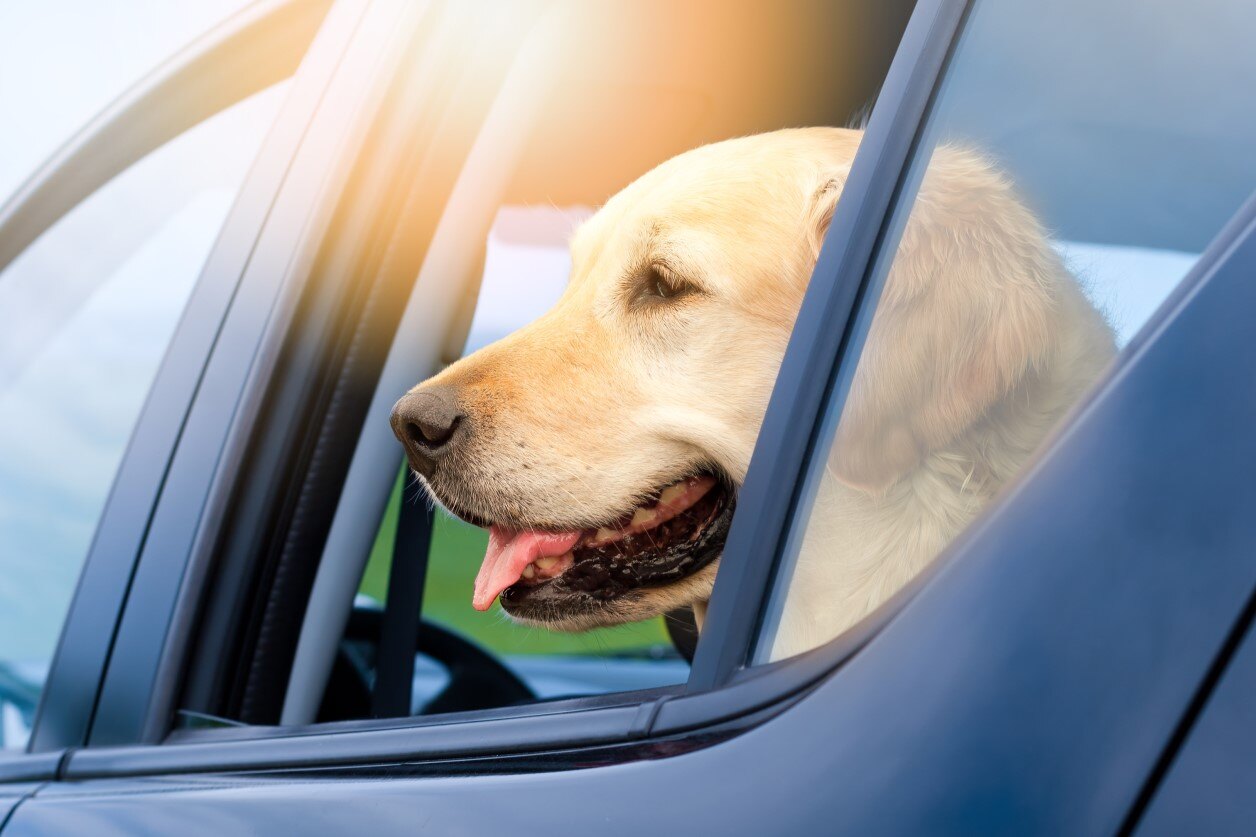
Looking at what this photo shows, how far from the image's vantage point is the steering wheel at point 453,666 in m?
3.14

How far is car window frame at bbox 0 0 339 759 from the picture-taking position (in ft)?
5.89

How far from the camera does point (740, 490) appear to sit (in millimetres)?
1277

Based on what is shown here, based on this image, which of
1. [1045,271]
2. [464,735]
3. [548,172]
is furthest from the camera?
[548,172]

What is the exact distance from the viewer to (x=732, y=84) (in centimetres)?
266

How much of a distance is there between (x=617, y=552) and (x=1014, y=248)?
813 mm

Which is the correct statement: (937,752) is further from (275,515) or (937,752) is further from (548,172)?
(548,172)

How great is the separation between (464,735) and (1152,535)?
0.73 m

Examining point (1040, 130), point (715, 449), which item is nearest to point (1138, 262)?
point (1040, 130)

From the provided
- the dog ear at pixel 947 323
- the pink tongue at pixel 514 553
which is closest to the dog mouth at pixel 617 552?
the pink tongue at pixel 514 553

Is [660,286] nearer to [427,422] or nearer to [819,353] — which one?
[427,422]

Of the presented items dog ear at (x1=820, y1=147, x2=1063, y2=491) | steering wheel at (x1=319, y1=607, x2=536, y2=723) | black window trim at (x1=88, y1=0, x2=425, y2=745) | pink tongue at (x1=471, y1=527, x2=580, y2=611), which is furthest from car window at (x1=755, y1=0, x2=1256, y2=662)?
steering wheel at (x1=319, y1=607, x2=536, y2=723)

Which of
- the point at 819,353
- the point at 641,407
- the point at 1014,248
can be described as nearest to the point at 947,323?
the point at 1014,248

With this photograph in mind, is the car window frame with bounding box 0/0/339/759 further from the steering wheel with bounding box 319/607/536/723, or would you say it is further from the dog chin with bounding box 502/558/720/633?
the steering wheel with bounding box 319/607/536/723

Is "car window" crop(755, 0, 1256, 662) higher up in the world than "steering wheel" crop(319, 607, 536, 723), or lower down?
higher up
